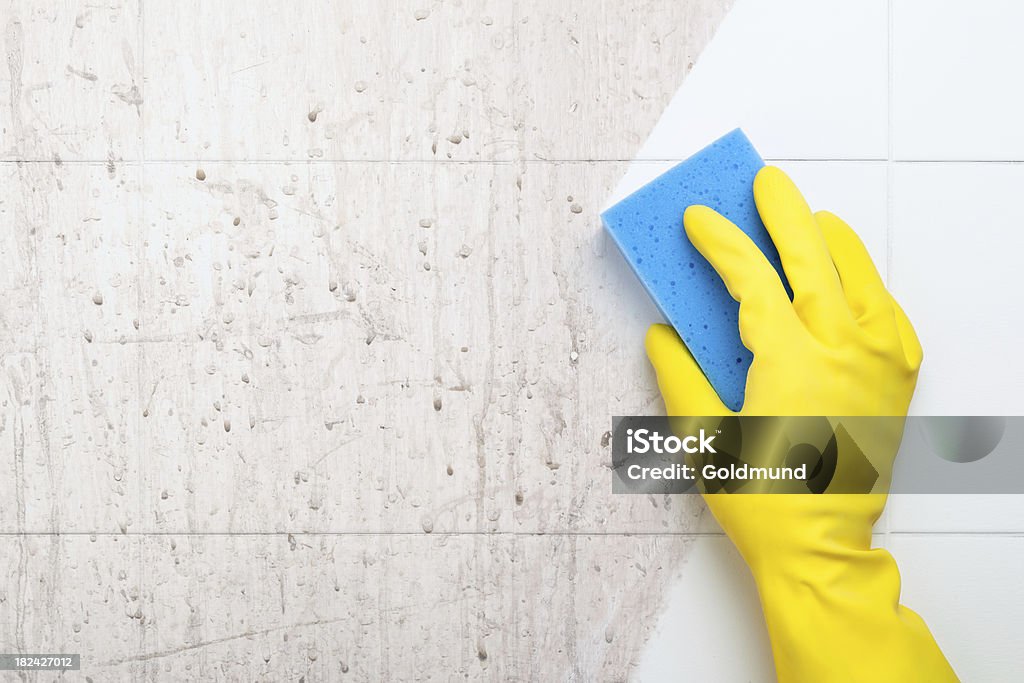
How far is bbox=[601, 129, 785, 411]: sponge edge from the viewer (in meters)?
0.70

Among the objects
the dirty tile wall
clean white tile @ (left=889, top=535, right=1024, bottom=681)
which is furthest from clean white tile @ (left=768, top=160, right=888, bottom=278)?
clean white tile @ (left=889, top=535, right=1024, bottom=681)

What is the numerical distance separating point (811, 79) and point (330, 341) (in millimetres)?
549

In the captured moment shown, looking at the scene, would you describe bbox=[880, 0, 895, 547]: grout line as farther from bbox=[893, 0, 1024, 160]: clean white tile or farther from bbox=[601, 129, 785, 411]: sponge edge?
bbox=[601, 129, 785, 411]: sponge edge

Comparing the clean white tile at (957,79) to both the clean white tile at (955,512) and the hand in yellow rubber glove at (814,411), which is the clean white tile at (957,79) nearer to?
Result: the hand in yellow rubber glove at (814,411)

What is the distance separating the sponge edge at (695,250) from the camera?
2.29 feet

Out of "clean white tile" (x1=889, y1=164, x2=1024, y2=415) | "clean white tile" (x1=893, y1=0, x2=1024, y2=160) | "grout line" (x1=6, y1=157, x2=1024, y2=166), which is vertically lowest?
"clean white tile" (x1=889, y1=164, x2=1024, y2=415)

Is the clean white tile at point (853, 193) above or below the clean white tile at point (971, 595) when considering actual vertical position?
above

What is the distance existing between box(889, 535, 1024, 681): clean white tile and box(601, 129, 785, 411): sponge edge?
261 millimetres

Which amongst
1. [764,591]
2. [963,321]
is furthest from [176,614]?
[963,321]

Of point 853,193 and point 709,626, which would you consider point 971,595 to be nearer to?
point 709,626

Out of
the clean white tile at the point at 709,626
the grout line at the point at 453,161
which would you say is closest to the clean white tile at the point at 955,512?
the clean white tile at the point at 709,626

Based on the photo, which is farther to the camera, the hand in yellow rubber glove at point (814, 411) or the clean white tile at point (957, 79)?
the clean white tile at point (957, 79)

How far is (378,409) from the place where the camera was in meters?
0.74

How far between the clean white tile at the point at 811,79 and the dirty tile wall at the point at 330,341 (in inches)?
2.4
